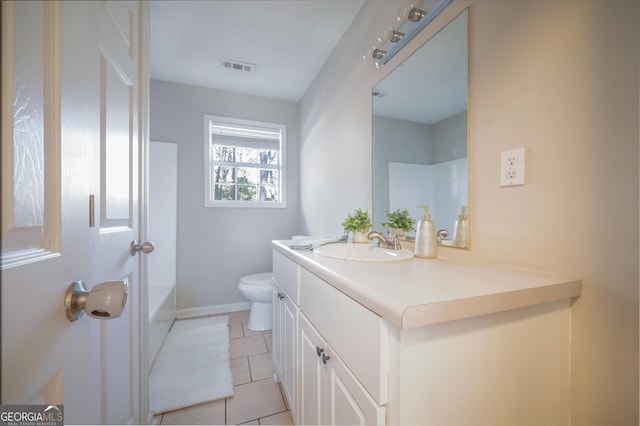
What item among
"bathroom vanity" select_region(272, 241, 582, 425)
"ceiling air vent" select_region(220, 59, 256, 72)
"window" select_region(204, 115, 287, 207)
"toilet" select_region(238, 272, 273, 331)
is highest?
"ceiling air vent" select_region(220, 59, 256, 72)

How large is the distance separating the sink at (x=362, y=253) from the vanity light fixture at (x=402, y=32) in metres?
0.94

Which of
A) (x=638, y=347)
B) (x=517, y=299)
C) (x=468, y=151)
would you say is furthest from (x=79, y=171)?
(x=638, y=347)

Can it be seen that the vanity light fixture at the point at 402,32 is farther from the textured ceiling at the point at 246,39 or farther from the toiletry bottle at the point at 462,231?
the toiletry bottle at the point at 462,231

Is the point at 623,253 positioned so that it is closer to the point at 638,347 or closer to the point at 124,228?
the point at 638,347

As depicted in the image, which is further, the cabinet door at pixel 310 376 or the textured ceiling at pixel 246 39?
the textured ceiling at pixel 246 39

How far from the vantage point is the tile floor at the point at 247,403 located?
50.8 inches

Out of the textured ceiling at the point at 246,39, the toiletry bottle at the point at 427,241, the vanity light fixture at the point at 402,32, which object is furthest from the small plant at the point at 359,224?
the textured ceiling at the point at 246,39

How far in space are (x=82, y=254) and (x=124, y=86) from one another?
0.73 meters

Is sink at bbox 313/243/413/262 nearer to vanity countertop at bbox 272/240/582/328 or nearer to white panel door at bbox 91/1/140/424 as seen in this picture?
vanity countertop at bbox 272/240/582/328

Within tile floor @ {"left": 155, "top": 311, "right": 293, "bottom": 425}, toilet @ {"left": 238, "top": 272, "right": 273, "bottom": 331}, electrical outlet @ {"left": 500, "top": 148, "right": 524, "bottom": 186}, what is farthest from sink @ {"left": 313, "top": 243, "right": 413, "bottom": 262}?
toilet @ {"left": 238, "top": 272, "right": 273, "bottom": 331}

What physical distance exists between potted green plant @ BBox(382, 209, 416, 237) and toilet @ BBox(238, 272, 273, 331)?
1.37 metres

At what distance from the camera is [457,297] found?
1.75 feet

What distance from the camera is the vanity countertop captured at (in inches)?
19.8

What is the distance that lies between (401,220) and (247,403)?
4.33 ft
